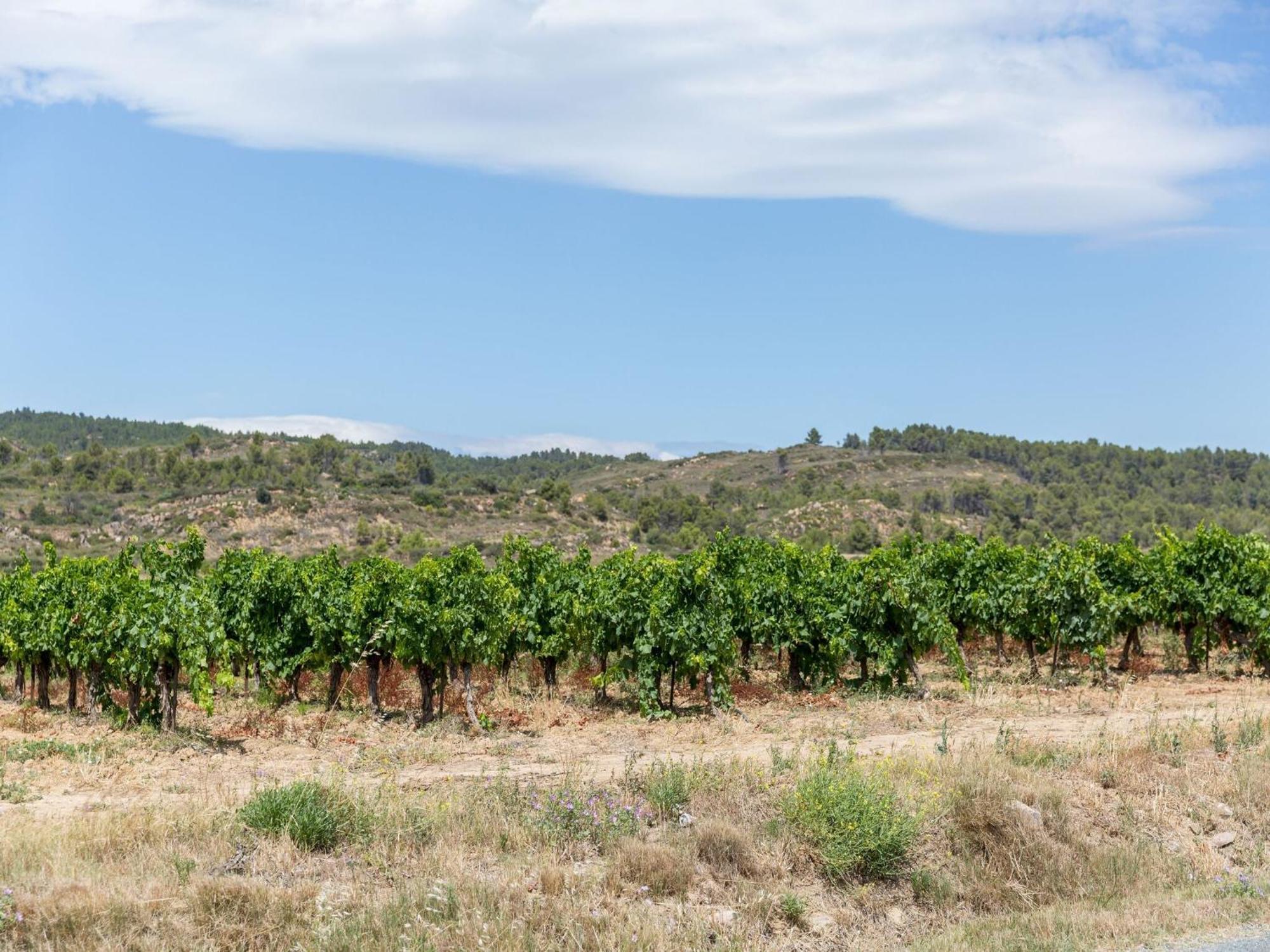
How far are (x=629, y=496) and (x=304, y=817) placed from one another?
305 ft

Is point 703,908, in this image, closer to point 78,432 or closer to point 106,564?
point 106,564

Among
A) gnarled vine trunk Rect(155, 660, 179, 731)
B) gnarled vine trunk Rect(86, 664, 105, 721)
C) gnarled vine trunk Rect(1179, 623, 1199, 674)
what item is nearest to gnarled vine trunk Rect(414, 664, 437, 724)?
gnarled vine trunk Rect(155, 660, 179, 731)

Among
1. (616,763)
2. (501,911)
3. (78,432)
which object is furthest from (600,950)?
(78,432)

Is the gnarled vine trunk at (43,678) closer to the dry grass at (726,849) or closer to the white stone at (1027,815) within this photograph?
the dry grass at (726,849)

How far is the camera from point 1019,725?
19.2m

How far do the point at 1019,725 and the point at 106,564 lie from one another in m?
19.1

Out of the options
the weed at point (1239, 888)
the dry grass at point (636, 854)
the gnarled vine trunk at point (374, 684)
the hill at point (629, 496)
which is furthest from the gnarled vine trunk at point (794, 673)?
the hill at point (629, 496)

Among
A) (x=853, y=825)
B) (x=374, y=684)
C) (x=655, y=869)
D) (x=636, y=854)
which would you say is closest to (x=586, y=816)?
(x=636, y=854)

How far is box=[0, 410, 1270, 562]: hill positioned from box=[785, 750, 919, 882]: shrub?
48425 mm

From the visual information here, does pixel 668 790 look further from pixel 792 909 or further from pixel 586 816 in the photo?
pixel 792 909

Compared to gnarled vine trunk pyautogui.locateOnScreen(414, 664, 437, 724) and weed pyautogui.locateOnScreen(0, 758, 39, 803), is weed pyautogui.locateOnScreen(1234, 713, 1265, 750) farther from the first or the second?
weed pyautogui.locateOnScreen(0, 758, 39, 803)

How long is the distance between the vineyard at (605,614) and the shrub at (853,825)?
8849 mm

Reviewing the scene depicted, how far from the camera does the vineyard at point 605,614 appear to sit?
19531 mm

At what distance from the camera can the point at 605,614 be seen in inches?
914
